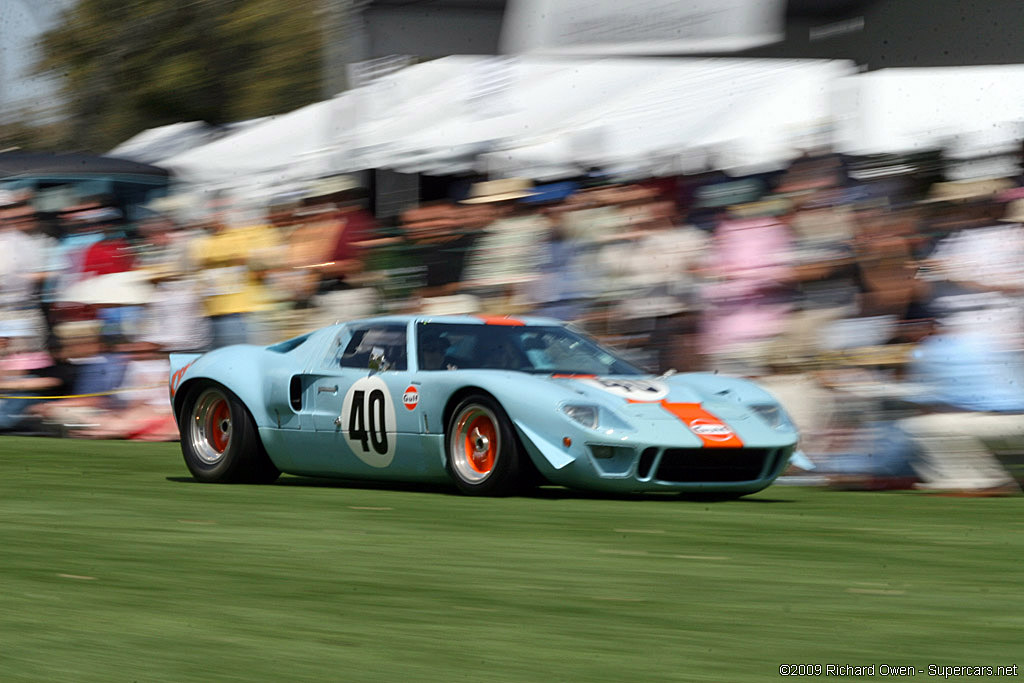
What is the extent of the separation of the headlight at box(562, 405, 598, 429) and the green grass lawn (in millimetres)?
410

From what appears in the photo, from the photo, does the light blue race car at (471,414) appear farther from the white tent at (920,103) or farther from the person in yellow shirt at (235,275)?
the person in yellow shirt at (235,275)

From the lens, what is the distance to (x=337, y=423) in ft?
27.6

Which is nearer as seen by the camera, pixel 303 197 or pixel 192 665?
pixel 192 665

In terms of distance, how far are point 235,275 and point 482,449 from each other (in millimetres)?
5087

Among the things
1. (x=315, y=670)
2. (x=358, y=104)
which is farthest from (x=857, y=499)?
(x=358, y=104)

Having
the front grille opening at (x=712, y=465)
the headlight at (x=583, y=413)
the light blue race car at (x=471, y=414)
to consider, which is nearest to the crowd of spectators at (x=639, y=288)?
the light blue race car at (x=471, y=414)

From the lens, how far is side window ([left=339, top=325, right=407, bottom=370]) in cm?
832

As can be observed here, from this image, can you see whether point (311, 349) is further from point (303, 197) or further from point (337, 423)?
point (303, 197)

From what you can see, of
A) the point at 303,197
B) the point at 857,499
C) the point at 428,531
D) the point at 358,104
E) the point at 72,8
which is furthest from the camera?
the point at 72,8

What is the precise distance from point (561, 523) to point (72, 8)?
31.1 metres

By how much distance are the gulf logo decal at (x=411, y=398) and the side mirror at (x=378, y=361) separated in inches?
11.4

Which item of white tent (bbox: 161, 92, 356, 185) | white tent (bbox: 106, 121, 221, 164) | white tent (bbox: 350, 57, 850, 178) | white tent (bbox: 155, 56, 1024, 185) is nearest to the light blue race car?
white tent (bbox: 155, 56, 1024, 185)

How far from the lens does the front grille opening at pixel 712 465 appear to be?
743 centimetres

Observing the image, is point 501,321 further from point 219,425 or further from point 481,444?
point 219,425
